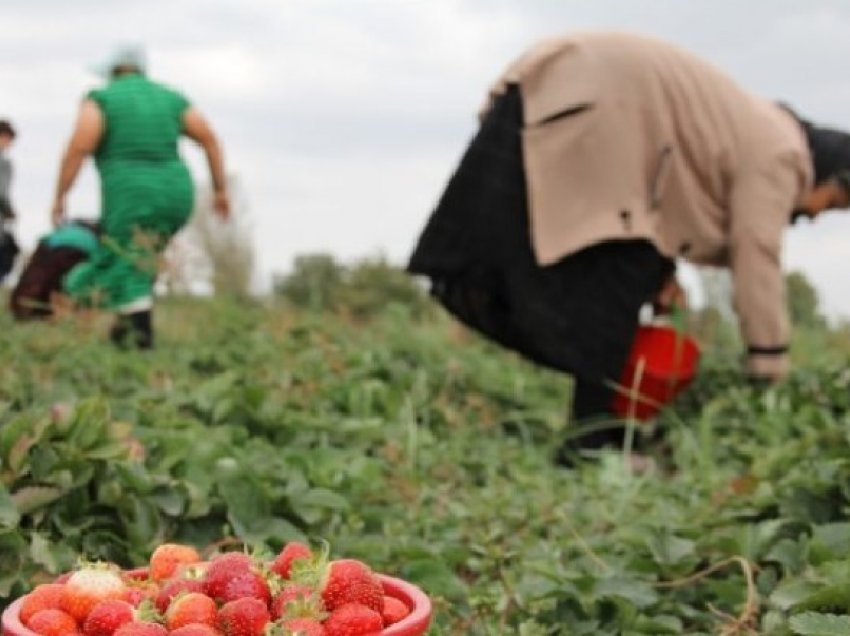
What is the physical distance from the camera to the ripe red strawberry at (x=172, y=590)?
6.47 feet

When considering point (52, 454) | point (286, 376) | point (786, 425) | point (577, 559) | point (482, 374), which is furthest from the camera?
point (482, 374)

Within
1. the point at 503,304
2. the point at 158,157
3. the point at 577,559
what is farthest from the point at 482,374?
the point at 577,559

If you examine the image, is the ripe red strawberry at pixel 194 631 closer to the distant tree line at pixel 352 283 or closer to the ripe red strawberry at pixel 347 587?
the ripe red strawberry at pixel 347 587

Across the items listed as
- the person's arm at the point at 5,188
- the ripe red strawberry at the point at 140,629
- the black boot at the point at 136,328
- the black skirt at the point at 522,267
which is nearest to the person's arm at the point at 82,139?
the black boot at the point at 136,328

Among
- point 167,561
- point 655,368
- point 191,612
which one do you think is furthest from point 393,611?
point 655,368

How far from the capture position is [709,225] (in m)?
5.67

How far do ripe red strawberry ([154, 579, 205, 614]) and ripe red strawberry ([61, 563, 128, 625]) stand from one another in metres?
0.06

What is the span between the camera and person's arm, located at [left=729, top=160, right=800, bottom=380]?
18.2ft

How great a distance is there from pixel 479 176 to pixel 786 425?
1.44 meters

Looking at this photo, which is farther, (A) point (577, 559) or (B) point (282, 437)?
(B) point (282, 437)

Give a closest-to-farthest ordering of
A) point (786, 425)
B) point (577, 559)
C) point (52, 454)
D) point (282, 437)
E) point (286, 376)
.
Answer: point (52, 454)
point (577, 559)
point (282, 437)
point (286, 376)
point (786, 425)

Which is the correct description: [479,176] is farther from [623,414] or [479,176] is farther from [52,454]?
[52,454]

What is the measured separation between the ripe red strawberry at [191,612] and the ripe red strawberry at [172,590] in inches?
2.2

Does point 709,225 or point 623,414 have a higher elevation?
point 709,225
